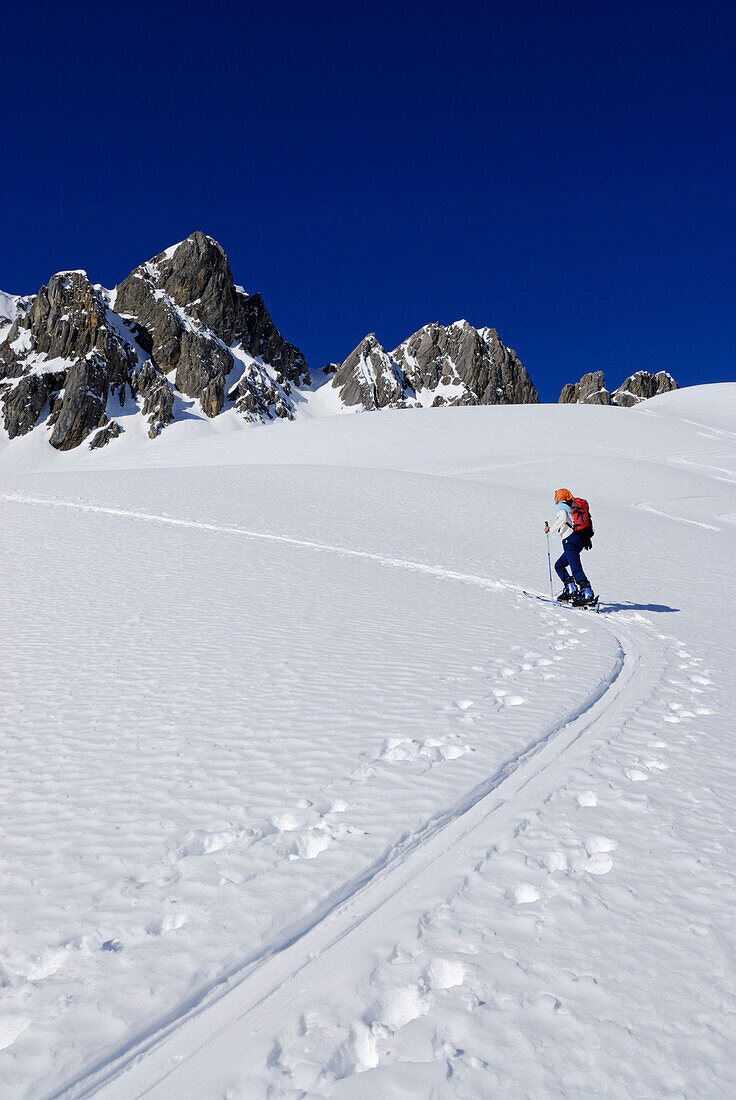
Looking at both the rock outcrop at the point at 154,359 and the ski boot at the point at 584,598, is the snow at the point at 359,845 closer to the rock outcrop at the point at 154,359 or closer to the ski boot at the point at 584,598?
the ski boot at the point at 584,598

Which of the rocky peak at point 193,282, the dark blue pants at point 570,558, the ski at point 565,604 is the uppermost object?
the rocky peak at point 193,282

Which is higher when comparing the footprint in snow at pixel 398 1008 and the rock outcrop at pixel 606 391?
the rock outcrop at pixel 606 391

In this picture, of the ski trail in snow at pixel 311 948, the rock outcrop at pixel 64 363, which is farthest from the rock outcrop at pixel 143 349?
the ski trail in snow at pixel 311 948

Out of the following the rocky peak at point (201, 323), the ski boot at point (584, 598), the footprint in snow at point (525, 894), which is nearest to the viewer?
the footprint in snow at point (525, 894)

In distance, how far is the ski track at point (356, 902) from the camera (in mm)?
2240

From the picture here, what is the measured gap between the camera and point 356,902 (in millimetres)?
3037

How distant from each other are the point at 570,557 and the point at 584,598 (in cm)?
79

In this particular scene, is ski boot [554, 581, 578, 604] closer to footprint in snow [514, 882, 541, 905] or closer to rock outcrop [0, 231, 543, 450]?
footprint in snow [514, 882, 541, 905]

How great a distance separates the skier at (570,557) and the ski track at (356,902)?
4.67m

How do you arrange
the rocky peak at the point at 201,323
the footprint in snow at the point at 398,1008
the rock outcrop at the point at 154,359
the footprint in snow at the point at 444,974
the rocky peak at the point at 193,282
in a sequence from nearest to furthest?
the footprint in snow at the point at 398,1008 < the footprint in snow at the point at 444,974 < the rock outcrop at the point at 154,359 < the rocky peak at the point at 201,323 < the rocky peak at the point at 193,282

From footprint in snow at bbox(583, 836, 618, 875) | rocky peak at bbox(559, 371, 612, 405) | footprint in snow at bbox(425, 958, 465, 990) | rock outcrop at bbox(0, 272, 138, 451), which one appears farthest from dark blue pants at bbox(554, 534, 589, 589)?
rocky peak at bbox(559, 371, 612, 405)

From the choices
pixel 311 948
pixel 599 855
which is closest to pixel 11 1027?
pixel 311 948

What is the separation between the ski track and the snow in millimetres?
13

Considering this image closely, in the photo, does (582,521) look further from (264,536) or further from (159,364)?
(159,364)
